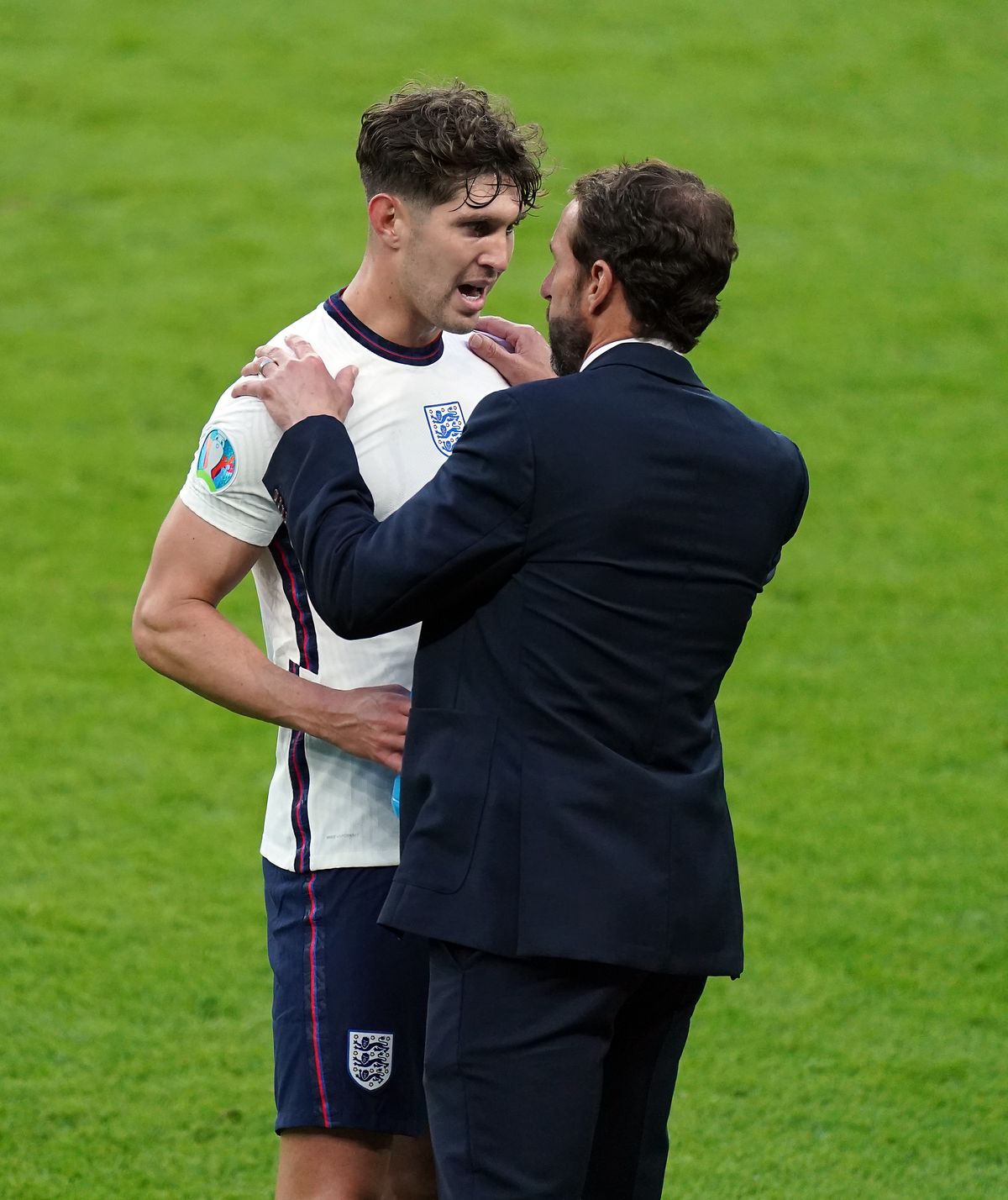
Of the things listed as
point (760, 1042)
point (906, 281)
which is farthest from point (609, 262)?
point (906, 281)

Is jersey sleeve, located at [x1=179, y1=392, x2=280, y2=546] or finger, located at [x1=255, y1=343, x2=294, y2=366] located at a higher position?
finger, located at [x1=255, y1=343, x2=294, y2=366]

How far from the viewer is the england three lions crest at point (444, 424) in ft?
10.2

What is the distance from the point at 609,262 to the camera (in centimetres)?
260

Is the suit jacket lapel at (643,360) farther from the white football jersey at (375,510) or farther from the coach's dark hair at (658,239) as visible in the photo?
the white football jersey at (375,510)

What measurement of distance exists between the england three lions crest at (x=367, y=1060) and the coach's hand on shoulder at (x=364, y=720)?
0.49m

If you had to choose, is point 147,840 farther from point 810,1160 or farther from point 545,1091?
point 545,1091

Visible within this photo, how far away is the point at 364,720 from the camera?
117 inches

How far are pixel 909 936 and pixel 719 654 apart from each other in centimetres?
319

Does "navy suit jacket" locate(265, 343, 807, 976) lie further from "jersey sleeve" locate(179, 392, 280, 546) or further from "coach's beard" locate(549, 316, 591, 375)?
"jersey sleeve" locate(179, 392, 280, 546)

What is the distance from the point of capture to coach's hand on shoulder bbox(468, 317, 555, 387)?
132 inches

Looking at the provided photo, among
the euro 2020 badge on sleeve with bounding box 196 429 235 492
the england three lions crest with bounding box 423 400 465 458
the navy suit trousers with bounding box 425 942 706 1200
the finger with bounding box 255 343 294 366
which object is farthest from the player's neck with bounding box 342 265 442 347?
the navy suit trousers with bounding box 425 942 706 1200

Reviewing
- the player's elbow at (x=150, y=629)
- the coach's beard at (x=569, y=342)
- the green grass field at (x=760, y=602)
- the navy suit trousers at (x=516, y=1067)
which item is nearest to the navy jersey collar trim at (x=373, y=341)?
the coach's beard at (x=569, y=342)

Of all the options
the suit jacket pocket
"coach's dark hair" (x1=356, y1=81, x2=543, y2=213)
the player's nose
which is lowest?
the suit jacket pocket

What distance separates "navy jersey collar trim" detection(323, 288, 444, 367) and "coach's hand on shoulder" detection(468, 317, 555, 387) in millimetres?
150
